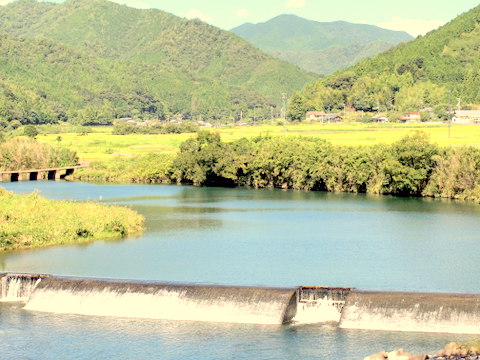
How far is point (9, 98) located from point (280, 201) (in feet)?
241

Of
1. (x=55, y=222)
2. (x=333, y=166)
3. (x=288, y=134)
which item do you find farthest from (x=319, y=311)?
(x=288, y=134)

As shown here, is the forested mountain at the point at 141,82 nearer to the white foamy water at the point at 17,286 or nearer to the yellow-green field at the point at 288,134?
the yellow-green field at the point at 288,134

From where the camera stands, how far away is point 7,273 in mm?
24828

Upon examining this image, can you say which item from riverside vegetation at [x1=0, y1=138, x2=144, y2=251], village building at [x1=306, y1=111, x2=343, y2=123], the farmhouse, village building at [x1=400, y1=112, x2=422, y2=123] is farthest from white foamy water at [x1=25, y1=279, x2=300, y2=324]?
the farmhouse

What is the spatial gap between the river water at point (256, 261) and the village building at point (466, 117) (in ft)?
131

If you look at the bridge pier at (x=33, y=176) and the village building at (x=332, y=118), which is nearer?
the bridge pier at (x=33, y=176)

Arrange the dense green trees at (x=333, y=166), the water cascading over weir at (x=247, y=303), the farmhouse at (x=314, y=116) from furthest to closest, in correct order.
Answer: the farmhouse at (x=314, y=116) < the dense green trees at (x=333, y=166) < the water cascading over weir at (x=247, y=303)

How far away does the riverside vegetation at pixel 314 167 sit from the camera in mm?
47156

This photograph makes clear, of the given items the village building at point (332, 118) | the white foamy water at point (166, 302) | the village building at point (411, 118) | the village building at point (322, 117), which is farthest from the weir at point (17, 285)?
the village building at point (332, 118)

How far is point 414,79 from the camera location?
10700 cm

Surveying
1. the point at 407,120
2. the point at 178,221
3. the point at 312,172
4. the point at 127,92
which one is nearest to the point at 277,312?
the point at 178,221

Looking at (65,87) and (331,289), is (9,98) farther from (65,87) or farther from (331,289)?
(331,289)

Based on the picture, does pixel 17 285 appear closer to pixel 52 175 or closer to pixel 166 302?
pixel 166 302

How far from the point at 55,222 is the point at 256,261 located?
869 cm
